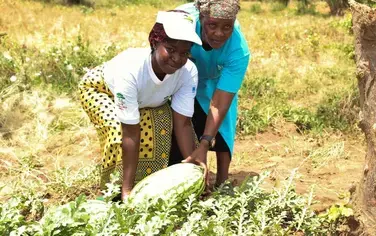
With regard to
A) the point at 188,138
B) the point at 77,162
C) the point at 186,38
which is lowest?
the point at 77,162

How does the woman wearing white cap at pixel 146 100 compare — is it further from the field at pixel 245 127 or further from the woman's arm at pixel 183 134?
the field at pixel 245 127

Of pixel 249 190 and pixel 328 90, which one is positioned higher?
pixel 249 190

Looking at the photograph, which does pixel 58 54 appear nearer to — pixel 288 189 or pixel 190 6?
pixel 190 6

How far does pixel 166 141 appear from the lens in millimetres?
3740

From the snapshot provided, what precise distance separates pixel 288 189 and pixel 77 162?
224 cm

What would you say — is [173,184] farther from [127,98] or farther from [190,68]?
[190,68]

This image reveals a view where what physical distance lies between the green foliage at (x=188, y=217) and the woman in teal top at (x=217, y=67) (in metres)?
0.46

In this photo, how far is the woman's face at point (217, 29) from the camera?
329 centimetres

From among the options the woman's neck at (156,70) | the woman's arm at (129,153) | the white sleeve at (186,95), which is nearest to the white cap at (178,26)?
the woman's neck at (156,70)

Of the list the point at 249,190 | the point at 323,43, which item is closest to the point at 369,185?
the point at 249,190

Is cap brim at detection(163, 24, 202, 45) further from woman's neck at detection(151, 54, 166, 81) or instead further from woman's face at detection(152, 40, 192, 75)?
woman's neck at detection(151, 54, 166, 81)

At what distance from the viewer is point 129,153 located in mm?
3420

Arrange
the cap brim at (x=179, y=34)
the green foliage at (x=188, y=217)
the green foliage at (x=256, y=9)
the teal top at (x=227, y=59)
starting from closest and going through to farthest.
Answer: the green foliage at (x=188, y=217)
the cap brim at (x=179, y=34)
the teal top at (x=227, y=59)
the green foliage at (x=256, y=9)

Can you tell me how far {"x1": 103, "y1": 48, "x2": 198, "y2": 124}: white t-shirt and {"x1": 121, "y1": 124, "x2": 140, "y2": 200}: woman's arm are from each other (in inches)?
2.8
